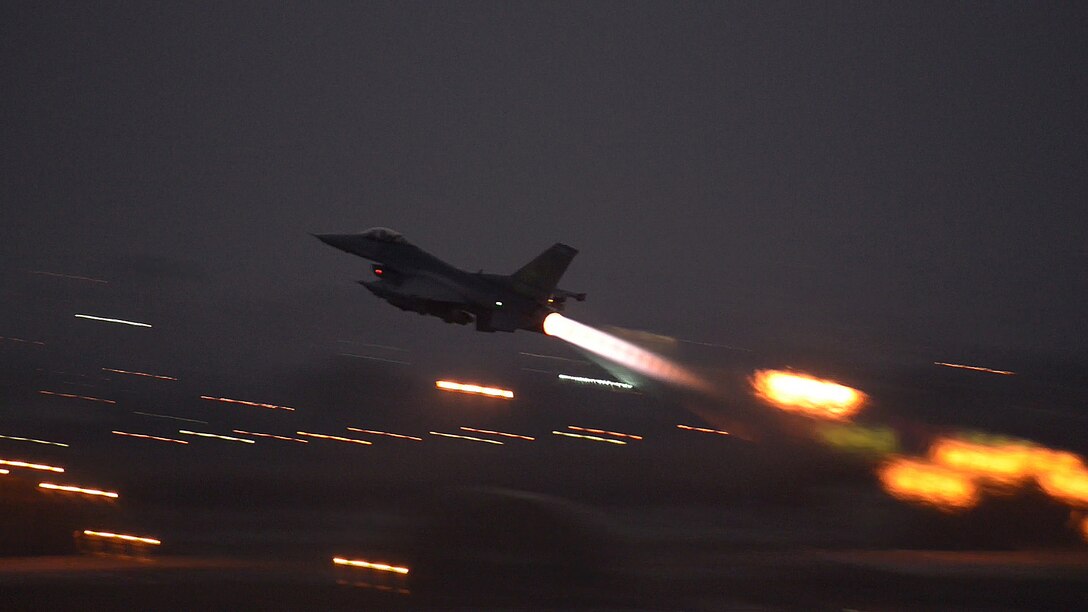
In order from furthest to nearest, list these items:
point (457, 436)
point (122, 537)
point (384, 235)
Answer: point (457, 436) → point (122, 537) → point (384, 235)

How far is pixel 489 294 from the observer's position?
32.8 metres

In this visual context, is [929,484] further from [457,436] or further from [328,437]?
[328,437]

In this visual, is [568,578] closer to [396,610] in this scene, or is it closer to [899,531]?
[396,610]

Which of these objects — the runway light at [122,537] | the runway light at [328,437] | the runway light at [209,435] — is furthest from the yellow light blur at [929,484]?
the runway light at [209,435]

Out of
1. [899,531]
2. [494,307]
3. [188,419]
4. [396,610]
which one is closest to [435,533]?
[396,610]

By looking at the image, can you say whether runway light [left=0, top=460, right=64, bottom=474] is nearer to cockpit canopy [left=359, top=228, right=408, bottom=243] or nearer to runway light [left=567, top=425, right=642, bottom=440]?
cockpit canopy [left=359, top=228, right=408, bottom=243]

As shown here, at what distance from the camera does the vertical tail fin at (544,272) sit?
31969mm

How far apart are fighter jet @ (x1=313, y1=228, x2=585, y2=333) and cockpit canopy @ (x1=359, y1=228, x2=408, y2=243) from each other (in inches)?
86.5

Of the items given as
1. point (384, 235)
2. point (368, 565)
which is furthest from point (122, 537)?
point (384, 235)

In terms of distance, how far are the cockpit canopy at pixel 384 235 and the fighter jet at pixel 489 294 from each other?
2197 mm

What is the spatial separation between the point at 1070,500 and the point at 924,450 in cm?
708

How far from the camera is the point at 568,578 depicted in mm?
28562

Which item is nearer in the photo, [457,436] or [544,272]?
[544,272]

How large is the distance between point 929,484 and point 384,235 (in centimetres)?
2529
